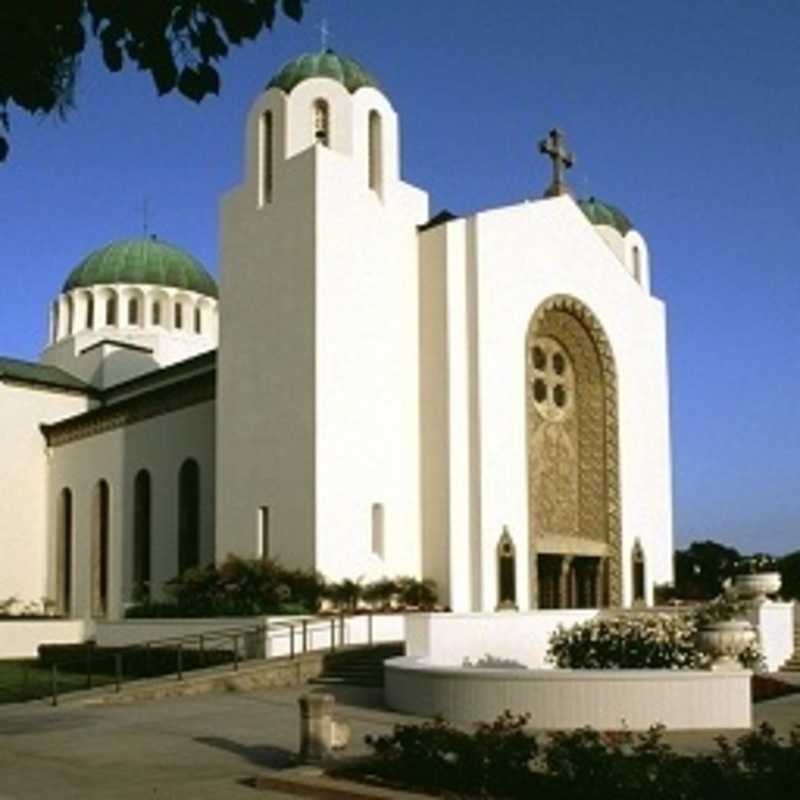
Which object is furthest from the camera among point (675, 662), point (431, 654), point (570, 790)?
point (431, 654)

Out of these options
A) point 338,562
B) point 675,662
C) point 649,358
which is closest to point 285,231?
point 338,562

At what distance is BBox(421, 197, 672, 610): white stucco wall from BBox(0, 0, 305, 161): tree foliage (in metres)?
23.6

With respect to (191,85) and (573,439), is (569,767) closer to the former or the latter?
(191,85)

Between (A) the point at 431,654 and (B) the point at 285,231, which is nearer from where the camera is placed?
(A) the point at 431,654

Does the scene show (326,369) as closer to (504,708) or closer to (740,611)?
(740,611)

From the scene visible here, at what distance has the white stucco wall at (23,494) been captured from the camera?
3872cm

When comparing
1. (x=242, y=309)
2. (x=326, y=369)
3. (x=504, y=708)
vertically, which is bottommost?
(x=504, y=708)

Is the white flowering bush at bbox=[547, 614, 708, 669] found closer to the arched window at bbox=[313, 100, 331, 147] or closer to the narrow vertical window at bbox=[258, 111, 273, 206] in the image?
the narrow vertical window at bbox=[258, 111, 273, 206]

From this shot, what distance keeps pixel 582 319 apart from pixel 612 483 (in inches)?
184

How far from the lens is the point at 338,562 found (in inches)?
1084

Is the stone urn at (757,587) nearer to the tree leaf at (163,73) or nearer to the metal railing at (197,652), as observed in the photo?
the metal railing at (197,652)

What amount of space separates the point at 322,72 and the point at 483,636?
15.2 m

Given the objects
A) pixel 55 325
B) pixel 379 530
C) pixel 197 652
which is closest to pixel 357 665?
pixel 197 652

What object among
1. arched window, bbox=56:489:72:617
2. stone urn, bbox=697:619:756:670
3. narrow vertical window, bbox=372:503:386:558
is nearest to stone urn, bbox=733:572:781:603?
Result: stone urn, bbox=697:619:756:670
